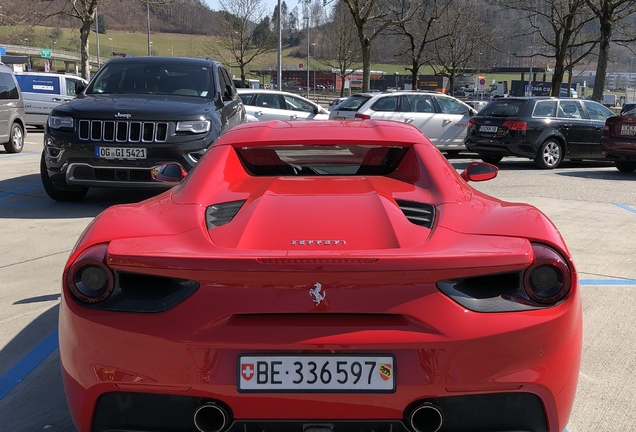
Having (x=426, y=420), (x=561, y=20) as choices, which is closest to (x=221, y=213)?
(x=426, y=420)

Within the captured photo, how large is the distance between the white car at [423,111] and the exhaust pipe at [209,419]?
45.7ft

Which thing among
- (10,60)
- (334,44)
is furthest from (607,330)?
(10,60)

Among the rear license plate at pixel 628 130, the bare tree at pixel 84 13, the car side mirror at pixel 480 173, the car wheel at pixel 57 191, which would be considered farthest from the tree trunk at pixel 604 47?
the car side mirror at pixel 480 173

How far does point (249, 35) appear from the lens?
4541cm

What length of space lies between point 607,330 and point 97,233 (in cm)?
333

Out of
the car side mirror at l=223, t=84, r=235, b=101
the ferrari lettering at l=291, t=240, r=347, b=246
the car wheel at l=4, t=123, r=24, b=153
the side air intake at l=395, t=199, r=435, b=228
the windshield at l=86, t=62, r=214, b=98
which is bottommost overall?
the car wheel at l=4, t=123, r=24, b=153

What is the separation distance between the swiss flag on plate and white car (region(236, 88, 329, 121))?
14178 millimetres

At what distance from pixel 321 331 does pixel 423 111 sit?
1463 cm

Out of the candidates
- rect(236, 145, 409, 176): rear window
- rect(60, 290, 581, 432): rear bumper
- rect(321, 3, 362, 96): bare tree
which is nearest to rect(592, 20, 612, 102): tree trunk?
rect(236, 145, 409, 176): rear window

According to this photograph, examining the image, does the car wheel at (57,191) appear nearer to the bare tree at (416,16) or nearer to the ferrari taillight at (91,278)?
the ferrari taillight at (91,278)

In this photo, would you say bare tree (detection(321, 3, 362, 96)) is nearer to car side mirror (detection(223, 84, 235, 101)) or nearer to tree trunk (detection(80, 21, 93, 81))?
tree trunk (detection(80, 21, 93, 81))

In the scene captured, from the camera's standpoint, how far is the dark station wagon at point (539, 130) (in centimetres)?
1392

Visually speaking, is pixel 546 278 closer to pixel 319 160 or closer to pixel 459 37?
pixel 319 160

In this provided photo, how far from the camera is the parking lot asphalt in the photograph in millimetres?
3188
